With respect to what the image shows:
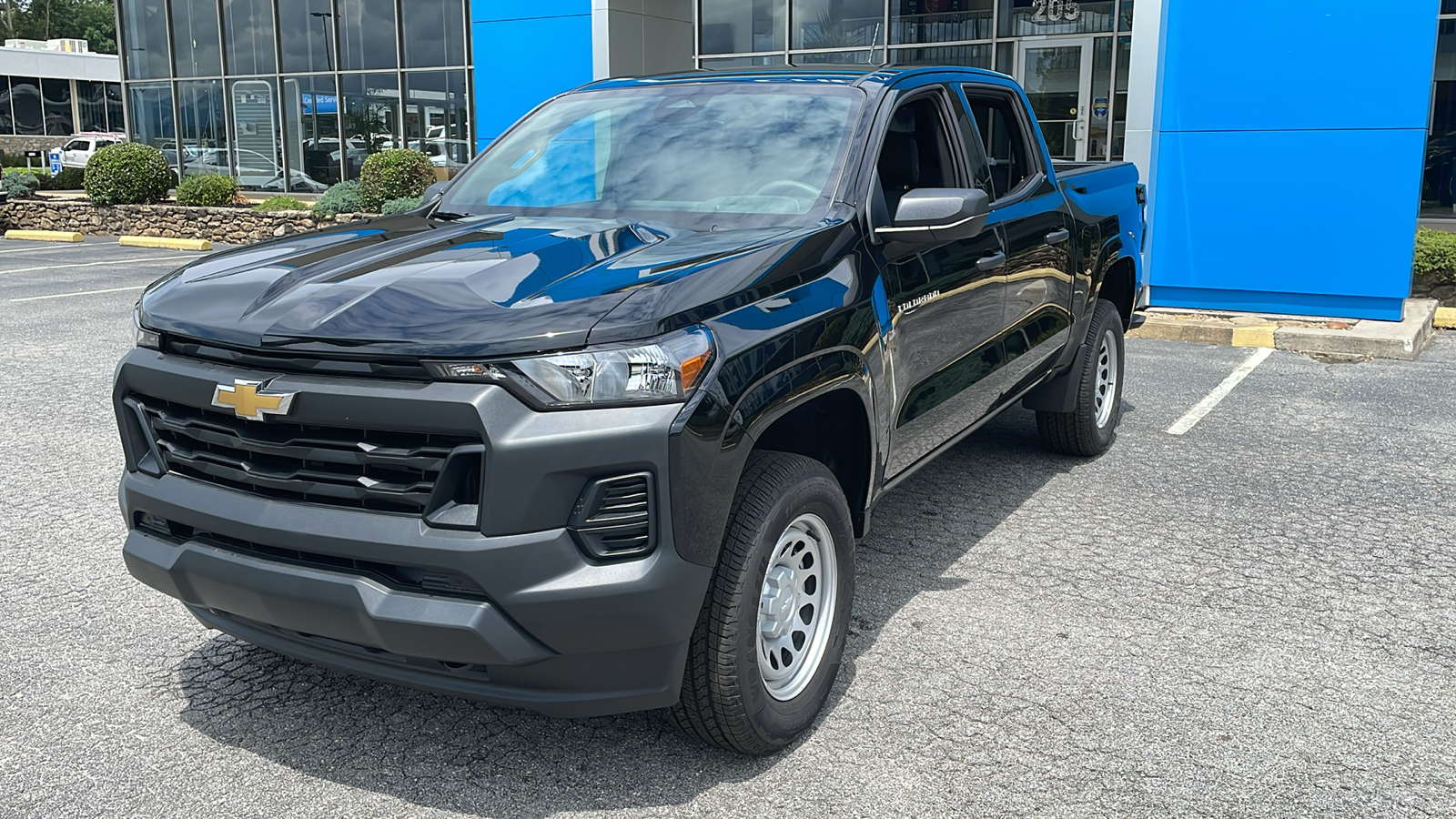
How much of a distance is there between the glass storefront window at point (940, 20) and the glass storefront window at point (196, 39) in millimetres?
15639

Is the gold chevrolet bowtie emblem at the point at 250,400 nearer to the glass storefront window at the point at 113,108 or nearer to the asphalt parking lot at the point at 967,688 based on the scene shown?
the asphalt parking lot at the point at 967,688

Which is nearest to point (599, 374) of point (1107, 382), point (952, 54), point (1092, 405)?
point (1092, 405)

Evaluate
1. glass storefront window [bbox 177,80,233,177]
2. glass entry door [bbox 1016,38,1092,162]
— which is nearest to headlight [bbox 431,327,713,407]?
glass entry door [bbox 1016,38,1092,162]

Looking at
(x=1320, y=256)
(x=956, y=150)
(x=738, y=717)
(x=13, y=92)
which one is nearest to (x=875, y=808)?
(x=738, y=717)

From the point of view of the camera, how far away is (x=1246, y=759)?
3.34 meters

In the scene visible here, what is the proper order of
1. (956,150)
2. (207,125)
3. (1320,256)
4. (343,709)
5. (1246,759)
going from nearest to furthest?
(1246,759)
(343,709)
(956,150)
(1320,256)
(207,125)

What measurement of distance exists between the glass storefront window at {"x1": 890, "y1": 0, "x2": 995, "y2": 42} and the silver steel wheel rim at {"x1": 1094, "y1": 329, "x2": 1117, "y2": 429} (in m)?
12.2

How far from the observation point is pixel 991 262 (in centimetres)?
468

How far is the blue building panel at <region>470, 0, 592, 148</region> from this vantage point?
574 inches

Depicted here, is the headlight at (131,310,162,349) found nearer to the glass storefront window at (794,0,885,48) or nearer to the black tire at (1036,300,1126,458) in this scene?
the black tire at (1036,300,1126,458)

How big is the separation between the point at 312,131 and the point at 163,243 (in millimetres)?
6268

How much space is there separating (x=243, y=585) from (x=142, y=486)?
51 centimetres

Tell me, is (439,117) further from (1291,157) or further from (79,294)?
(1291,157)

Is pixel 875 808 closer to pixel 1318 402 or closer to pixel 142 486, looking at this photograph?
pixel 142 486
